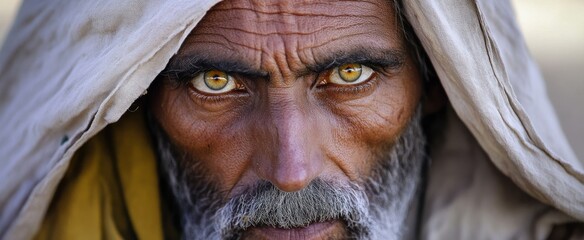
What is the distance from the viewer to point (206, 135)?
2.38 meters

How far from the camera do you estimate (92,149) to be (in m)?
2.57

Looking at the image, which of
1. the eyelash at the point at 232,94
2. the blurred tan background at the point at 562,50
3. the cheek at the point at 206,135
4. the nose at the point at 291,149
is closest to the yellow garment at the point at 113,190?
the cheek at the point at 206,135

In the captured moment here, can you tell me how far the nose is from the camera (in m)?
2.16

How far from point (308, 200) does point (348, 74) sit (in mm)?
321

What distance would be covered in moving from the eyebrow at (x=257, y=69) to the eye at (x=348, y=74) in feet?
0.09

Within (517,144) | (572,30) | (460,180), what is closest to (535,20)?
(572,30)

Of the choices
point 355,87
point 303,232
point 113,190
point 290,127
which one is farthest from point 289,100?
point 113,190

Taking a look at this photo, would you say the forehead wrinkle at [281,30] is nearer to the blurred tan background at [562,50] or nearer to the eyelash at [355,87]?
the eyelash at [355,87]

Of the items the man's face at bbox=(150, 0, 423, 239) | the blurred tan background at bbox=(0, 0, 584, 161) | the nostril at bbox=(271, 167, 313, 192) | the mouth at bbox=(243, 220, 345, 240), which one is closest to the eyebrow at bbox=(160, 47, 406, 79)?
the man's face at bbox=(150, 0, 423, 239)

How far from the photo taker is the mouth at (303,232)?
2.30 m

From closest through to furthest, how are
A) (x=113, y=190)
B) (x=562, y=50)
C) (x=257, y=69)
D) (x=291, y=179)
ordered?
(x=291, y=179) < (x=257, y=69) < (x=113, y=190) < (x=562, y=50)

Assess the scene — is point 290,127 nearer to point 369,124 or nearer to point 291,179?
point 291,179

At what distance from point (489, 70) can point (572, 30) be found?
8.56ft

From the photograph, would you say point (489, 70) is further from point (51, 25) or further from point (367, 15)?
point (51, 25)
